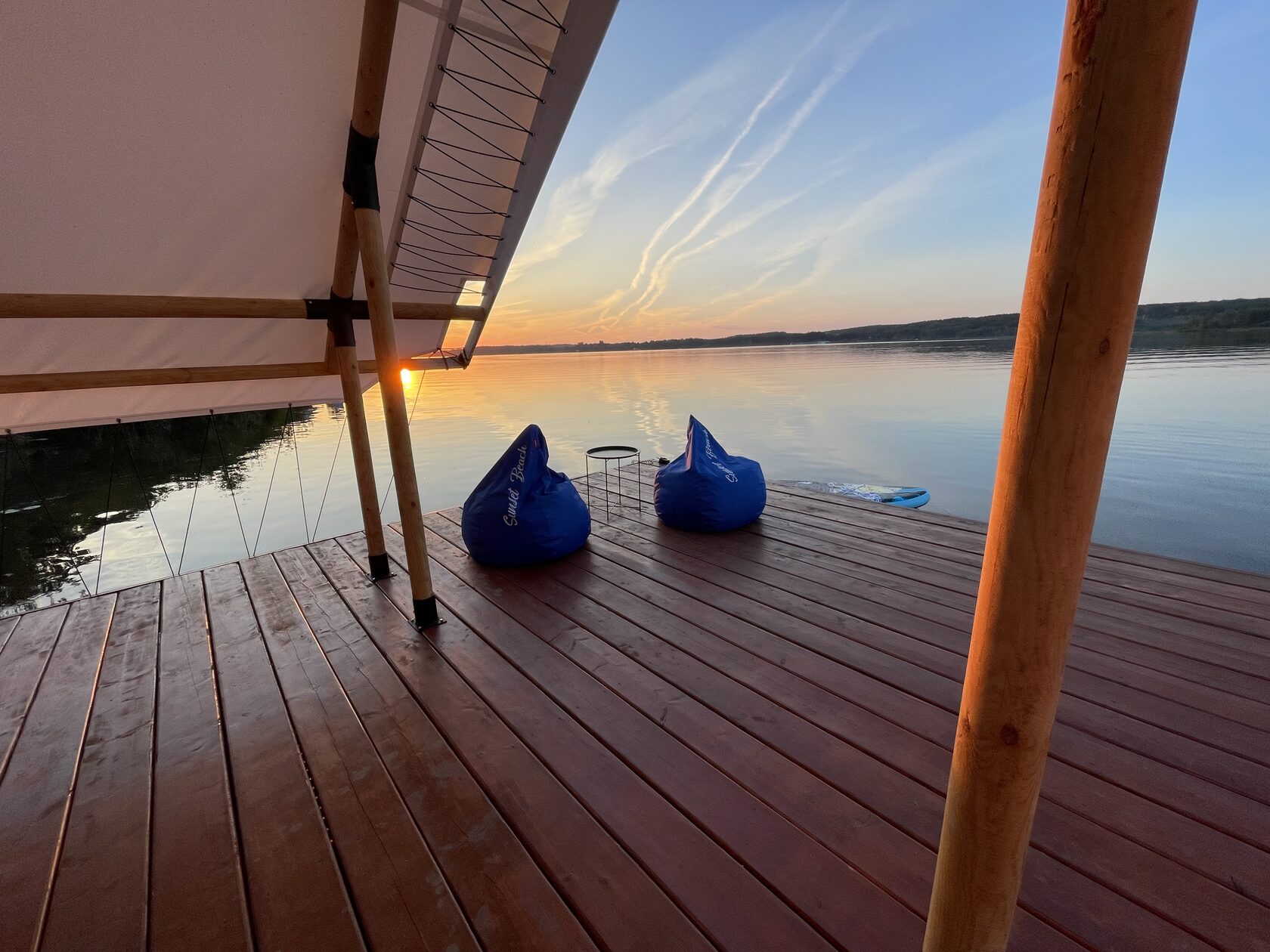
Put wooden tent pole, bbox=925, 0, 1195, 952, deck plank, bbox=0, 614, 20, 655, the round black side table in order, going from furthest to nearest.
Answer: the round black side table
deck plank, bbox=0, 614, 20, 655
wooden tent pole, bbox=925, 0, 1195, 952

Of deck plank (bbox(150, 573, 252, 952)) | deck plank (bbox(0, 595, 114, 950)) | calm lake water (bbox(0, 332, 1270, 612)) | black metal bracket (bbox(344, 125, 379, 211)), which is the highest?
black metal bracket (bbox(344, 125, 379, 211))

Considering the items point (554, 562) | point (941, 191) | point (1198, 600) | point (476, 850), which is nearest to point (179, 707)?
point (476, 850)

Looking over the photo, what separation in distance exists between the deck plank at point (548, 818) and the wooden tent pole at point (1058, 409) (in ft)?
2.13

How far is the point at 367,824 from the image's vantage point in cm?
141

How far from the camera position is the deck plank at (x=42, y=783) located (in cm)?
126

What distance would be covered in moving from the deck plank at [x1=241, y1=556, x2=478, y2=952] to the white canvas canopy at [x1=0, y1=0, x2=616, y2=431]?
1.69 meters

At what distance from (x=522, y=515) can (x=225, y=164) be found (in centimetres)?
202

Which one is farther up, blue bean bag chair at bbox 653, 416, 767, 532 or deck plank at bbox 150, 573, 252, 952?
blue bean bag chair at bbox 653, 416, 767, 532

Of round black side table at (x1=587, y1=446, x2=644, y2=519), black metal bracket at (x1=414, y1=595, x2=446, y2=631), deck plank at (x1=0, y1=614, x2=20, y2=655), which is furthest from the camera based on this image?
round black side table at (x1=587, y1=446, x2=644, y2=519)

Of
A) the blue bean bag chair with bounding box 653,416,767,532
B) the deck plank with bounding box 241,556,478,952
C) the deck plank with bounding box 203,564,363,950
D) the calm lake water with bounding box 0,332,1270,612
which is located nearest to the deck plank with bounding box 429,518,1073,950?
the deck plank with bounding box 241,556,478,952

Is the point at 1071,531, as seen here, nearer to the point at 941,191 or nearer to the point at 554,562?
the point at 554,562

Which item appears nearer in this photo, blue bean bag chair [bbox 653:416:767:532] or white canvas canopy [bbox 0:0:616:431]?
white canvas canopy [bbox 0:0:616:431]

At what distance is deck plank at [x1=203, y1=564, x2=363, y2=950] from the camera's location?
3.80ft

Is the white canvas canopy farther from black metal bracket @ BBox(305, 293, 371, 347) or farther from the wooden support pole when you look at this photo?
the wooden support pole
